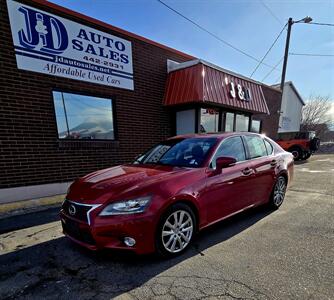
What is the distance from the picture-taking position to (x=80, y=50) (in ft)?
20.1

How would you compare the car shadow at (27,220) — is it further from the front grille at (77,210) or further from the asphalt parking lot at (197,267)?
the front grille at (77,210)

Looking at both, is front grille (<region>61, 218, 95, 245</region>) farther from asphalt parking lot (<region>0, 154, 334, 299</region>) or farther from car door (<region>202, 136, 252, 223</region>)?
car door (<region>202, 136, 252, 223</region>)

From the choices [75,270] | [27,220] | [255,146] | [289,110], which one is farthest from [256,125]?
[75,270]

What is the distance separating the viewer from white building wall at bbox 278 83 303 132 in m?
18.9

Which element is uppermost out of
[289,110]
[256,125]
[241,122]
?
[289,110]

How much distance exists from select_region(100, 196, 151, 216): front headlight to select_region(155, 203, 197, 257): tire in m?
0.32

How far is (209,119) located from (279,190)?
454 cm

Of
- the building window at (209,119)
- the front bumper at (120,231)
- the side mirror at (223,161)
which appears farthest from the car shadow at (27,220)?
the building window at (209,119)

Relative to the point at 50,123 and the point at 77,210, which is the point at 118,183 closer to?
the point at 77,210

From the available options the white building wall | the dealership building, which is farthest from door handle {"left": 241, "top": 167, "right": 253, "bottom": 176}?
the white building wall

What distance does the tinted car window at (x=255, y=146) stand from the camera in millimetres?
4203

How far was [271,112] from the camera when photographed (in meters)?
14.7

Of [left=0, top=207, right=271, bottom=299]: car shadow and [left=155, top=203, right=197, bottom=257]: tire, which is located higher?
[left=155, top=203, right=197, bottom=257]: tire

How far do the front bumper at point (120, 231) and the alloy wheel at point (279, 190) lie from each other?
3.08 m
